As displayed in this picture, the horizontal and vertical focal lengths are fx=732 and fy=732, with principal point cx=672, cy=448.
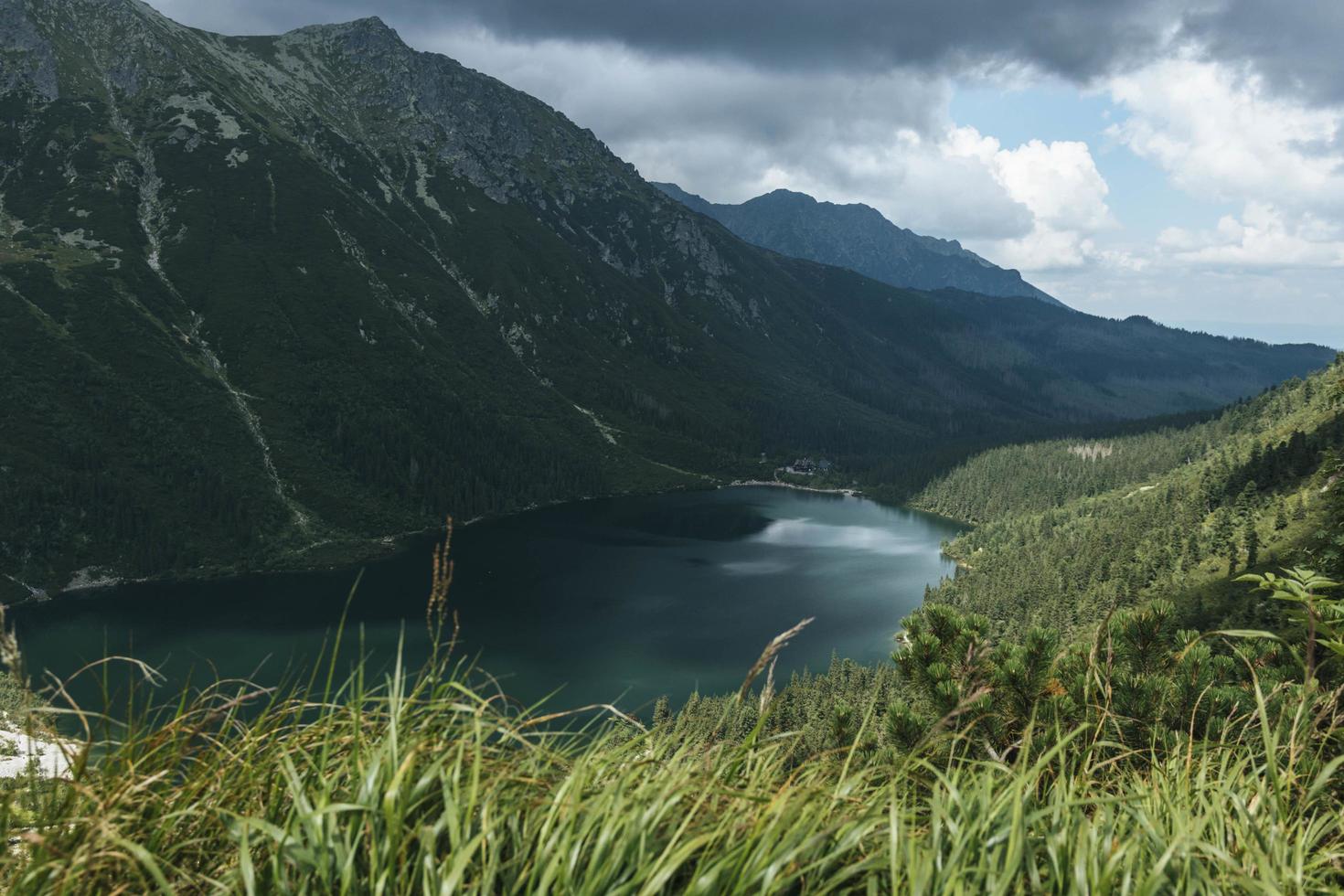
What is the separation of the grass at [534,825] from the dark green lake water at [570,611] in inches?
2779

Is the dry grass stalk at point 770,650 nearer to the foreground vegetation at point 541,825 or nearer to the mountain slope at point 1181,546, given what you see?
the foreground vegetation at point 541,825

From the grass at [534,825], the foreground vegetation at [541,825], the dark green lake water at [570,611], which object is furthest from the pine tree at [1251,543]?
the grass at [534,825]

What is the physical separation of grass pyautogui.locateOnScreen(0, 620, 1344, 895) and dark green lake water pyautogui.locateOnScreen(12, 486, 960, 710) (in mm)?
70589

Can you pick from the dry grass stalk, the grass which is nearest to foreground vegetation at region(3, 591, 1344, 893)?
the grass

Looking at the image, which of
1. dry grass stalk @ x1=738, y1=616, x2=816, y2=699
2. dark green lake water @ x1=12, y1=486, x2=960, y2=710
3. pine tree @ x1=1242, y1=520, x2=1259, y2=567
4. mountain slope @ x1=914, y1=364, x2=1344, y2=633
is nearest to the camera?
dry grass stalk @ x1=738, y1=616, x2=816, y2=699

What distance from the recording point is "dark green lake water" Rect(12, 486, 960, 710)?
93562 millimetres

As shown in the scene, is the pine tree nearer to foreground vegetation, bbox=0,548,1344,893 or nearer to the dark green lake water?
the dark green lake water

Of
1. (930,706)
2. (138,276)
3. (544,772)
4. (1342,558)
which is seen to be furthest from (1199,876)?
(138,276)

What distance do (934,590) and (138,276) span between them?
205 m

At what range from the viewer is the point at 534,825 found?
12.9 ft

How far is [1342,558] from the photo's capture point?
14.1 m

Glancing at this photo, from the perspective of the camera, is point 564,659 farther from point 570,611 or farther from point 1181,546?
point 1181,546

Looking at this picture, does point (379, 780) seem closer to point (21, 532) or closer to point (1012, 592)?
point (1012, 592)

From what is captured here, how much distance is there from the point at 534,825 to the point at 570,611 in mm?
116204
